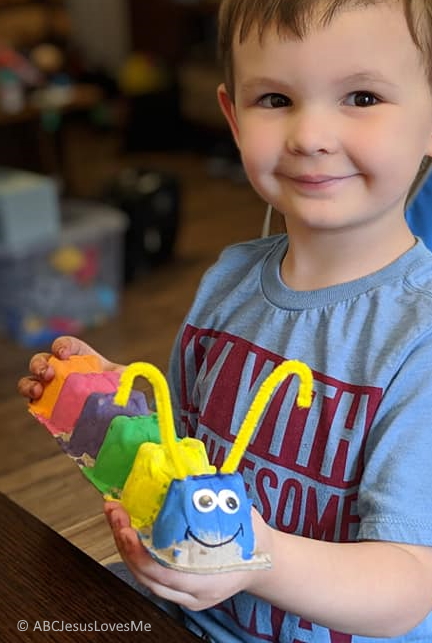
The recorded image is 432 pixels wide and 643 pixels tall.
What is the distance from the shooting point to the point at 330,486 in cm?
66

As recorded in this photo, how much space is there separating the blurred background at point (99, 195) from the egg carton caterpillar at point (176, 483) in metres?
0.21

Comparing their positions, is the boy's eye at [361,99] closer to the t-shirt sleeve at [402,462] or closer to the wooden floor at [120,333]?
the t-shirt sleeve at [402,462]

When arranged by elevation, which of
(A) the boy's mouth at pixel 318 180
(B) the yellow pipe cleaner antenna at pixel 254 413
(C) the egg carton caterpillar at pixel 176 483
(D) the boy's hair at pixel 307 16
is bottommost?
(C) the egg carton caterpillar at pixel 176 483

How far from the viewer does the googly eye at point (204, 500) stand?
470 mm

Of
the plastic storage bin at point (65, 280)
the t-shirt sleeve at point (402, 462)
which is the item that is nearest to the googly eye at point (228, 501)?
the t-shirt sleeve at point (402, 462)

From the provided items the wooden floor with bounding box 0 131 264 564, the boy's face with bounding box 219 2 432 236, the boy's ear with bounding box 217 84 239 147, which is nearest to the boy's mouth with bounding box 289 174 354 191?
the boy's face with bounding box 219 2 432 236

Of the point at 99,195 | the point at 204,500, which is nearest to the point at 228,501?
the point at 204,500

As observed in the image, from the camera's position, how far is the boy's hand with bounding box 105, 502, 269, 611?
0.49m

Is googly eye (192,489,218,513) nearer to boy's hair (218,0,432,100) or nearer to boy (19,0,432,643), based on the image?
boy (19,0,432,643)

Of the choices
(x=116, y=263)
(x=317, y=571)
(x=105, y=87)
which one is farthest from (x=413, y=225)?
(x=105, y=87)

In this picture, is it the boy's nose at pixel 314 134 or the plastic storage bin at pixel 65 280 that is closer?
the boy's nose at pixel 314 134

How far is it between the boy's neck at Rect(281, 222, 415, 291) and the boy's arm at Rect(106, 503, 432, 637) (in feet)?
0.73

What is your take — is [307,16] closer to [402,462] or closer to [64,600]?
[402,462]

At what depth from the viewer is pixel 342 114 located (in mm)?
638
